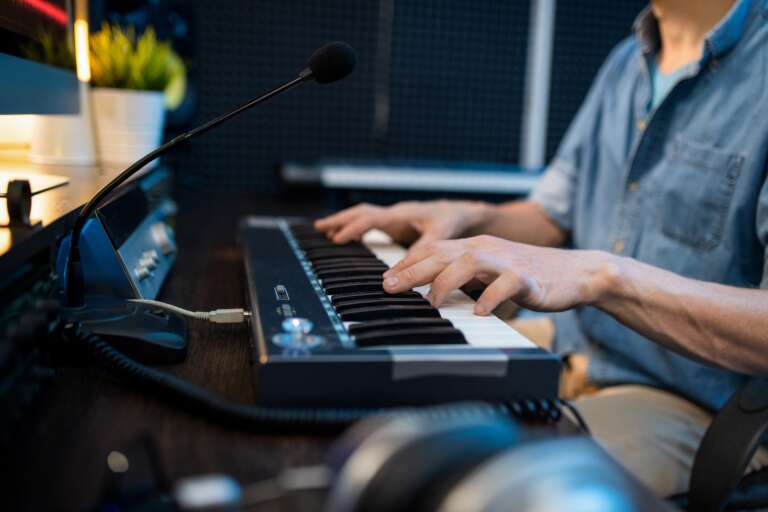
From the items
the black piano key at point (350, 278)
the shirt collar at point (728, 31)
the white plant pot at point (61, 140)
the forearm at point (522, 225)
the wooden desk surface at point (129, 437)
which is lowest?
the forearm at point (522, 225)

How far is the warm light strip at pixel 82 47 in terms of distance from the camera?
5.56 feet

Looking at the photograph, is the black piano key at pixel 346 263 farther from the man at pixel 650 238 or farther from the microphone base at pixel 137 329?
the microphone base at pixel 137 329

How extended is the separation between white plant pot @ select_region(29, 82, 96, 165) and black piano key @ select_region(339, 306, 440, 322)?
1070 mm

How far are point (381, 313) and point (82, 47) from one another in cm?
132

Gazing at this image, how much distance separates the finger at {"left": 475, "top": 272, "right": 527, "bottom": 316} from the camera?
2.61 feet

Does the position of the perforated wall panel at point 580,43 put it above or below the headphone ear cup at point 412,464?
above

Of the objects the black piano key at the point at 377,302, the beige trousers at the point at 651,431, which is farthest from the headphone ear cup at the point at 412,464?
the beige trousers at the point at 651,431

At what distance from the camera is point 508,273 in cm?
81

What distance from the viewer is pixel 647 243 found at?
1.37 m

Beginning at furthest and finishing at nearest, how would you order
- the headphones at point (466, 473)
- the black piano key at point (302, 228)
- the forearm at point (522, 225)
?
the forearm at point (522, 225) < the black piano key at point (302, 228) < the headphones at point (466, 473)

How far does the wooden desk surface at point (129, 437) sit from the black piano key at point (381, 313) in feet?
0.37

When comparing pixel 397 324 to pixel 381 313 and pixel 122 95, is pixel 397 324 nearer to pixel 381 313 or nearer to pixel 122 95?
pixel 381 313

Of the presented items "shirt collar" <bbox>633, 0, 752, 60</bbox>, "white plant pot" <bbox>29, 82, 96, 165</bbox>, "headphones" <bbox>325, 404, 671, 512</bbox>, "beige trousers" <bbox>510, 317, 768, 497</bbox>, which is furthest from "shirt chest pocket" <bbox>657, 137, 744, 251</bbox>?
"white plant pot" <bbox>29, 82, 96, 165</bbox>

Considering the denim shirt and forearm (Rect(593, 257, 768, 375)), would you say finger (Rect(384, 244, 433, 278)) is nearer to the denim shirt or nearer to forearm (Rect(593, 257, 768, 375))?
forearm (Rect(593, 257, 768, 375))
